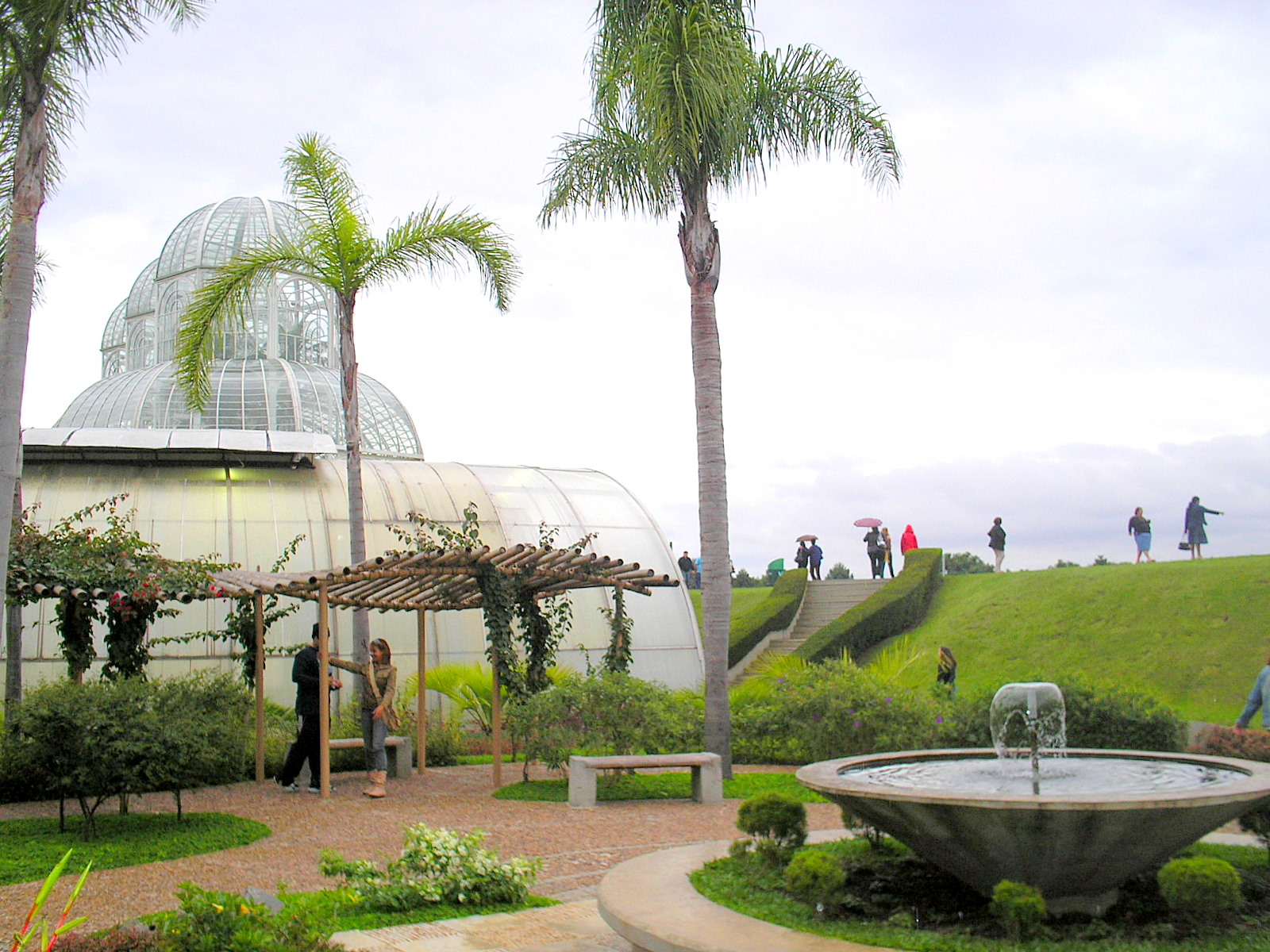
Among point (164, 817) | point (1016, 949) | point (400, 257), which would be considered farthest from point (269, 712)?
point (1016, 949)

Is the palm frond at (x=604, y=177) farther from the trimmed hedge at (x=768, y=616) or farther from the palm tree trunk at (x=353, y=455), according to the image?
the trimmed hedge at (x=768, y=616)

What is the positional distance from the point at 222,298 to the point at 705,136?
7.19 m

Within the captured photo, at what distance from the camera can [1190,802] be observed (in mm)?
5148

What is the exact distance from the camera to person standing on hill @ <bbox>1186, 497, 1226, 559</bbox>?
2688cm

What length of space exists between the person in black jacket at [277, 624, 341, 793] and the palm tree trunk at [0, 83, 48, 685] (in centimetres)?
424

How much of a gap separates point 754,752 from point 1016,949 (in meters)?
10.7

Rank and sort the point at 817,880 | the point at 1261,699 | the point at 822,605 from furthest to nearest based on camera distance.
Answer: the point at 822,605 < the point at 1261,699 < the point at 817,880

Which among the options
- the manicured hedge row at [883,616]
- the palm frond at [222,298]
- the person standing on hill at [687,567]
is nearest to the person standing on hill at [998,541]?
the manicured hedge row at [883,616]

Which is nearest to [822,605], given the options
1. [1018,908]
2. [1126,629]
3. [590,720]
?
[1126,629]

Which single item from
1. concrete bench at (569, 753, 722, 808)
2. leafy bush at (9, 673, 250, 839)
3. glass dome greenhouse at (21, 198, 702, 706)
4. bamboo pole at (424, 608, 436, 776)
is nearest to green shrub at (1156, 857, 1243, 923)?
concrete bench at (569, 753, 722, 808)

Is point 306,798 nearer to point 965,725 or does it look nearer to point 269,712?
point 269,712

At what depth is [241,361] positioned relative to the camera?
29.4 m

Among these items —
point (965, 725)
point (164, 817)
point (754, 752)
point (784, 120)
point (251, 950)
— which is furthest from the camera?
point (754, 752)

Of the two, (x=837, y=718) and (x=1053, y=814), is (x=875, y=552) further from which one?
(x=1053, y=814)
